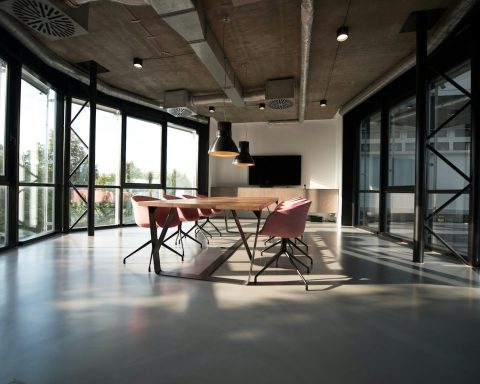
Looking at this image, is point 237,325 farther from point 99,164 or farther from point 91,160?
point 99,164

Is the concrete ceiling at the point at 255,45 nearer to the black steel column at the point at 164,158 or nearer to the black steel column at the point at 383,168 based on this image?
the black steel column at the point at 383,168

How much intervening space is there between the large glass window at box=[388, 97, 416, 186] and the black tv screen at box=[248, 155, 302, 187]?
332cm

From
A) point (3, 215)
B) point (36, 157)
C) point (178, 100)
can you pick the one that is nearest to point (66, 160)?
point (36, 157)

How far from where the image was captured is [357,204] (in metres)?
7.41

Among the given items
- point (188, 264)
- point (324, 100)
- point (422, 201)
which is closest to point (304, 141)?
point (324, 100)

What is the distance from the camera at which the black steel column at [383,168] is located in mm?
5852

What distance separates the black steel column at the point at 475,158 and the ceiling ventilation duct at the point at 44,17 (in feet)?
15.9

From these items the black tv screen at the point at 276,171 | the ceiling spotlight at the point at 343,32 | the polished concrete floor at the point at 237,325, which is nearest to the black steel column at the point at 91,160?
the polished concrete floor at the point at 237,325

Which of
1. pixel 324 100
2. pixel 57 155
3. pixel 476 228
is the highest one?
pixel 324 100

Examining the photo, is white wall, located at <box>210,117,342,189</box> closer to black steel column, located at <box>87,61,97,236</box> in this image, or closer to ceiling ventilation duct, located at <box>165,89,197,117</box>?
ceiling ventilation duct, located at <box>165,89,197,117</box>

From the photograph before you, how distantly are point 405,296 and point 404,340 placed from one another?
87cm

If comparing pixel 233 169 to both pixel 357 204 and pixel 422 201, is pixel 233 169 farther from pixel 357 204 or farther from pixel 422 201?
pixel 422 201

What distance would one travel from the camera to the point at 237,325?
1.93 m

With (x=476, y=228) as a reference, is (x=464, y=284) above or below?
below
